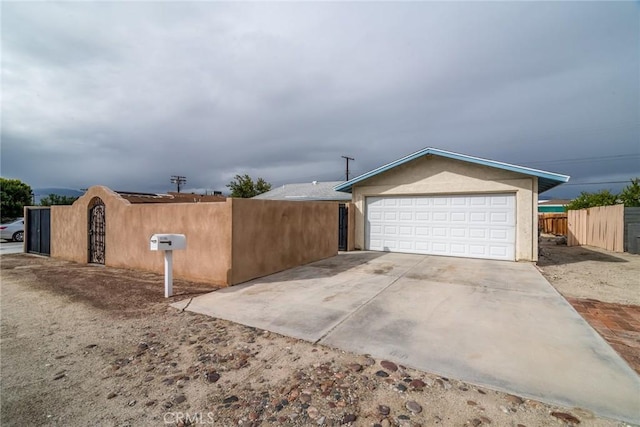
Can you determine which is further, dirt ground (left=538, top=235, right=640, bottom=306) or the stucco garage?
the stucco garage

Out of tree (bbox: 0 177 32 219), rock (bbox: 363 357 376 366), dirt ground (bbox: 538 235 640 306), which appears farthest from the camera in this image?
tree (bbox: 0 177 32 219)

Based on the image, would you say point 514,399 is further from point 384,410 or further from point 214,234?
point 214,234

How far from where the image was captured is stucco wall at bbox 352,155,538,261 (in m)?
9.48

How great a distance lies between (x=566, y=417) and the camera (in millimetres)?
2422

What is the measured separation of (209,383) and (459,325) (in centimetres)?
326

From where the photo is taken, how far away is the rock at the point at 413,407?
99.5 inches

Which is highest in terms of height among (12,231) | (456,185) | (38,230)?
(456,185)

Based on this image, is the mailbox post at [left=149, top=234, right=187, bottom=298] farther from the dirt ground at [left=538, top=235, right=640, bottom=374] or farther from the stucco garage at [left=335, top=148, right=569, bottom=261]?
the stucco garage at [left=335, top=148, right=569, bottom=261]

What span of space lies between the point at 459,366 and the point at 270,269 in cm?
529

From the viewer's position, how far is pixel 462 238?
34.2 feet

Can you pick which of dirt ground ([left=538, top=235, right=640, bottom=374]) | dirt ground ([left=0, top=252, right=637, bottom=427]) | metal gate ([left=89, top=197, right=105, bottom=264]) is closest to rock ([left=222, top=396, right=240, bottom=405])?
dirt ground ([left=0, top=252, right=637, bottom=427])

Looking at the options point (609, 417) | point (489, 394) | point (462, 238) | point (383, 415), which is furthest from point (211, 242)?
point (462, 238)

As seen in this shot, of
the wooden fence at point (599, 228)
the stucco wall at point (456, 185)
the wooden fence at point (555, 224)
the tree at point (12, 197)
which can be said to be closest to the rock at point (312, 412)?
the stucco wall at point (456, 185)

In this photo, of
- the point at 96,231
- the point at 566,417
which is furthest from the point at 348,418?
the point at 96,231
